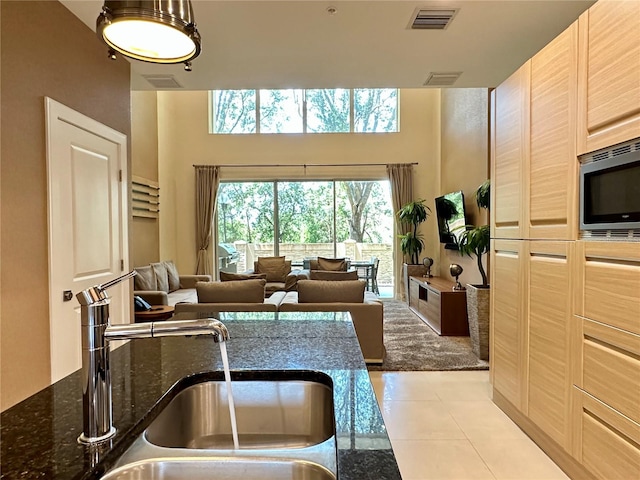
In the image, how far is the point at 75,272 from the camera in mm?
2531

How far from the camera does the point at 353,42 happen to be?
292 cm

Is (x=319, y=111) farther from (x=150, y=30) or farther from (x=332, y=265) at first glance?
(x=150, y=30)

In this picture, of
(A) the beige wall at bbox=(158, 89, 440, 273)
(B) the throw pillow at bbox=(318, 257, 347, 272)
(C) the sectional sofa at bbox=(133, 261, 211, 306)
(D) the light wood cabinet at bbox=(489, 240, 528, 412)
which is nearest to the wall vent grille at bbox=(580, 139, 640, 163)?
(D) the light wood cabinet at bbox=(489, 240, 528, 412)

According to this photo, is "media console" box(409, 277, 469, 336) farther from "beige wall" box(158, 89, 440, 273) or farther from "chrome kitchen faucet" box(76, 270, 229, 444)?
"chrome kitchen faucet" box(76, 270, 229, 444)

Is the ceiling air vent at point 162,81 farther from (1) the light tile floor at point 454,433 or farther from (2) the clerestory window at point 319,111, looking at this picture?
(2) the clerestory window at point 319,111

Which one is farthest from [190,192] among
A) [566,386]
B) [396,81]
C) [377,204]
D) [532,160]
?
[566,386]

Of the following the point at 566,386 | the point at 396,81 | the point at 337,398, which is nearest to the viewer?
the point at 337,398

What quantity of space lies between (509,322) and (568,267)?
0.76m

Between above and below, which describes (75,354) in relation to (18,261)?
below

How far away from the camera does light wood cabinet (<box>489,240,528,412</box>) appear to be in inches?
93.3

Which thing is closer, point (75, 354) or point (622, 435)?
point (622, 435)

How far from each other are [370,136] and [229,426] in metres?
6.78

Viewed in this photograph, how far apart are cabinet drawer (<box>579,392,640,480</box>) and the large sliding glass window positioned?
566 centimetres

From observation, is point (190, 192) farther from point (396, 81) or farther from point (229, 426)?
point (229, 426)
